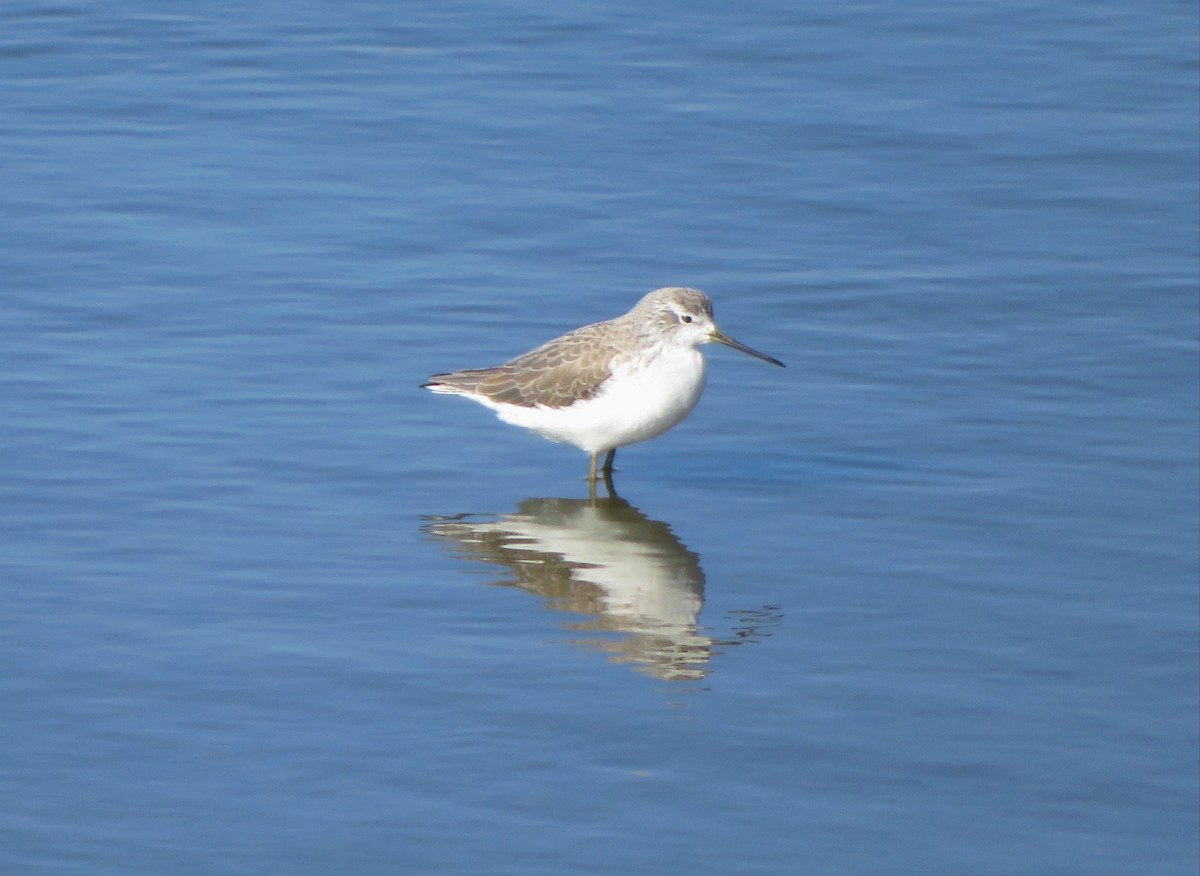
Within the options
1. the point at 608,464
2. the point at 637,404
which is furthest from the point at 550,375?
the point at 608,464

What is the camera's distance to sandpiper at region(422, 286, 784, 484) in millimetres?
12992

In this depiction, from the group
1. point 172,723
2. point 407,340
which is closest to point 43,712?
point 172,723

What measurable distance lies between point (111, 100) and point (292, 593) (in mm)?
10584

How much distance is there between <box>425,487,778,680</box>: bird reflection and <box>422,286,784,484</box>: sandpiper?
1.70ft

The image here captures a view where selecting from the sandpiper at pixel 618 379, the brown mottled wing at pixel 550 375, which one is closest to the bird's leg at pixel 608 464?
the sandpiper at pixel 618 379

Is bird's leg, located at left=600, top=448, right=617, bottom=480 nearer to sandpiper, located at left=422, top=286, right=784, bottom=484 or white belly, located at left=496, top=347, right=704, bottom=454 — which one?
sandpiper, located at left=422, top=286, right=784, bottom=484

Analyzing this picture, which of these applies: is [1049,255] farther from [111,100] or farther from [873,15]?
[111,100]

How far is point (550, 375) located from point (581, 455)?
1019mm

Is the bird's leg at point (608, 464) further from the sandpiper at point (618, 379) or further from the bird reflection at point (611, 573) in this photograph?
the bird reflection at point (611, 573)

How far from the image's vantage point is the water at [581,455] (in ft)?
30.1

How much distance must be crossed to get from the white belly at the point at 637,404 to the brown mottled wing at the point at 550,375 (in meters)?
0.10

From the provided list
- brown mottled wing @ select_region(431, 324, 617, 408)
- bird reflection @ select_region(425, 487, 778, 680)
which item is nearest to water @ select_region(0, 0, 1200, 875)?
bird reflection @ select_region(425, 487, 778, 680)

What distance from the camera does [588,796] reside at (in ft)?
30.0

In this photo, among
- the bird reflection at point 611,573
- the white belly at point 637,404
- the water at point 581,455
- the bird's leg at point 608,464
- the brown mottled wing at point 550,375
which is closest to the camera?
the water at point 581,455
